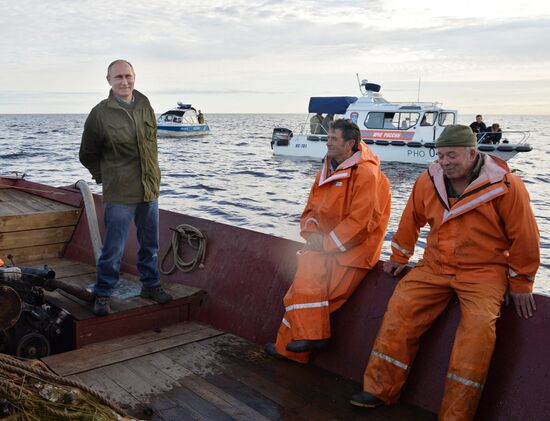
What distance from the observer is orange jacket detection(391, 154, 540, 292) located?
2789mm

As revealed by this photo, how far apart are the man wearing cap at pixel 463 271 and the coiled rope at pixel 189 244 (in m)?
2.04

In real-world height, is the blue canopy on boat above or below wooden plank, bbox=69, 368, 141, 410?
above

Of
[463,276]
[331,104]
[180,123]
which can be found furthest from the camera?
[180,123]

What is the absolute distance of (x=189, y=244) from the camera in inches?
191

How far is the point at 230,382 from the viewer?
335 cm

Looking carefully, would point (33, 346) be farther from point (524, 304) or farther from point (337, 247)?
point (524, 304)

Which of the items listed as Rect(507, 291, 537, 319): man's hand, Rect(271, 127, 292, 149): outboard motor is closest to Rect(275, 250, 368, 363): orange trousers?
Rect(507, 291, 537, 319): man's hand

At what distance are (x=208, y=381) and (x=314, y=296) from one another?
2.81 feet

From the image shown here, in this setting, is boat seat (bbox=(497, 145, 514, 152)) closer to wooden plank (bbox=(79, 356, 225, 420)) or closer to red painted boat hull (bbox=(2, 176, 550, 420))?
red painted boat hull (bbox=(2, 176, 550, 420))

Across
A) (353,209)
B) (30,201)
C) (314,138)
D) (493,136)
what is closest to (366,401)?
(353,209)

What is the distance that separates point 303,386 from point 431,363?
0.80 meters

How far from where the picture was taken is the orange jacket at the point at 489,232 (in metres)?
2.79

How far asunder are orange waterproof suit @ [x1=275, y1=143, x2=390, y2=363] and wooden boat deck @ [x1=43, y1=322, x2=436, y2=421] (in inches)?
11.1

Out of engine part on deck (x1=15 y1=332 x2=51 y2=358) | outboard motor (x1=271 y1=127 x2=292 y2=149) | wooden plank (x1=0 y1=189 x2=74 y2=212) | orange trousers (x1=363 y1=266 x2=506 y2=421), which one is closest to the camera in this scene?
orange trousers (x1=363 y1=266 x2=506 y2=421)
